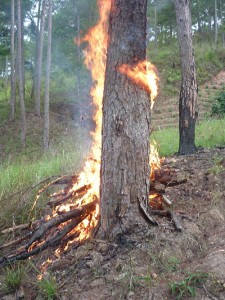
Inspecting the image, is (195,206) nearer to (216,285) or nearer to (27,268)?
(216,285)

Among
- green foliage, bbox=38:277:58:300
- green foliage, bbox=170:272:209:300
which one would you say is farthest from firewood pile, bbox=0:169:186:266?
green foliage, bbox=170:272:209:300

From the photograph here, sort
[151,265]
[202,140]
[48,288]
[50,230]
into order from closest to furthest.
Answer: [48,288]
[151,265]
[50,230]
[202,140]

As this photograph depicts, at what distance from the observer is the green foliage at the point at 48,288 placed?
112 inches

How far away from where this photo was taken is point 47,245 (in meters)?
3.55

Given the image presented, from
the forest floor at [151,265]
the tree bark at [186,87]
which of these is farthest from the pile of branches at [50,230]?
the tree bark at [186,87]

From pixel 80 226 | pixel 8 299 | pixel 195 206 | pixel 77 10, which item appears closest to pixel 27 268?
pixel 8 299

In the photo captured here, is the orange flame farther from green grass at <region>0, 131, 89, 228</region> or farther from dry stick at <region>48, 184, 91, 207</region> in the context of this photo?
green grass at <region>0, 131, 89, 228</region>

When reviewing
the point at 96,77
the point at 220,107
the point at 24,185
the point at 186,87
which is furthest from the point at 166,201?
the point at 220,107

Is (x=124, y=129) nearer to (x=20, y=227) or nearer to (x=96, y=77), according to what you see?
(x=96, y=77)

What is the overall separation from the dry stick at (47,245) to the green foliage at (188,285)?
1.32 metres

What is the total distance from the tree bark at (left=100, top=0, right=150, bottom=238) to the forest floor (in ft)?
0.78

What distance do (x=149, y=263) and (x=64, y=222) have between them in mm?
1227

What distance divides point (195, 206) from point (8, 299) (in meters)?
2.17

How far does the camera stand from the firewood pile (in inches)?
139
